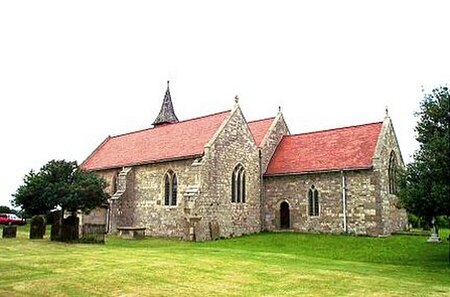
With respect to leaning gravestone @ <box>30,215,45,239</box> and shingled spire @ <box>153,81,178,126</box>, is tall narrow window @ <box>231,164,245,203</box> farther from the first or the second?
shingled spire @ <box>153,81,178,126</box>

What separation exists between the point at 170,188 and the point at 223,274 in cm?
1858

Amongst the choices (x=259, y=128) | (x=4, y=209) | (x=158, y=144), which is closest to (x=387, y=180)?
(x=259, y=128)

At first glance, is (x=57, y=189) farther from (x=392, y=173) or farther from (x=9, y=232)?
(x=392, y=173)

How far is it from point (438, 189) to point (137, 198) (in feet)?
76.7

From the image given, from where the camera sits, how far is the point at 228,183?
103ft

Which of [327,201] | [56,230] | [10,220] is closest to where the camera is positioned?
[56,230]

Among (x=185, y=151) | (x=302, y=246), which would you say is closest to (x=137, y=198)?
(x=185, y=151)

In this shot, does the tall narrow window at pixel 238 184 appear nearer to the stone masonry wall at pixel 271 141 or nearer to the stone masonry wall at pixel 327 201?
the stone masonry wall at pixel 271 141

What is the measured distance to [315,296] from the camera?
36.3 feet

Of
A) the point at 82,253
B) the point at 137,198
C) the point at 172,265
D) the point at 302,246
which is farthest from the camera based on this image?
the point at 137,198

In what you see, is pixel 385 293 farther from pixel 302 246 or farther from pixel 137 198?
pixel 137 198

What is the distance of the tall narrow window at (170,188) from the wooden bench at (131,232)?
8.92ft

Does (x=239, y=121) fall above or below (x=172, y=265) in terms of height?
above

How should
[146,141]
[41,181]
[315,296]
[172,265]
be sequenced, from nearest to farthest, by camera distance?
[315,296], [172,265], [41,181], [146,141]
